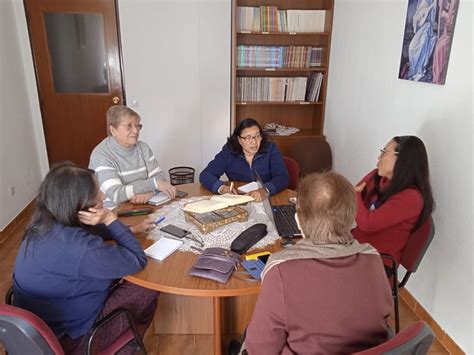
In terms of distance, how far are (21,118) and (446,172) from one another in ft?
12.2

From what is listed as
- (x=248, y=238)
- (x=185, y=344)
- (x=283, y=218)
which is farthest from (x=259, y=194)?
(x=185, y=344)

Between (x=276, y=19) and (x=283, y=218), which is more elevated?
(x=276, y=19)

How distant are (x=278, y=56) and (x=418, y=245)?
2515mm

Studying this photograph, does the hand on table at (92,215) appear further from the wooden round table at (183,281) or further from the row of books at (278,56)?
the row of books at (278,56)

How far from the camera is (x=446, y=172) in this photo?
202 cm

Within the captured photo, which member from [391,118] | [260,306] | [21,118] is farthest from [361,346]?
[21,118]

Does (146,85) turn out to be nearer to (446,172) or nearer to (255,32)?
(255,32)

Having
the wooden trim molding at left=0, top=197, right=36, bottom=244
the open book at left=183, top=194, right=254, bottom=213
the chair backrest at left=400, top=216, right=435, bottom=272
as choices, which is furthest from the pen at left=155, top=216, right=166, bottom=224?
the wooden trim molding at left=0, top=197, right=36, bottom=244

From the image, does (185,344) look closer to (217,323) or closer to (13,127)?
(217,323)

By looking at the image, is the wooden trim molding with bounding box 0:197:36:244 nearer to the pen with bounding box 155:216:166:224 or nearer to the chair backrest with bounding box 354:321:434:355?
the pen with bounding box 155:216:166:224

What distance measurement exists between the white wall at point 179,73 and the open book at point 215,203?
7.53ft

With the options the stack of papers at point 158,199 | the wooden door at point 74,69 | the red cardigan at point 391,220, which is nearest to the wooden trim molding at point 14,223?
the wooden door at point 74,69

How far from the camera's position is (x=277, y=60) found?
3.70 meters

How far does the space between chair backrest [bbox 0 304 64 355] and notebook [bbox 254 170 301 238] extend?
1006 millimetres
